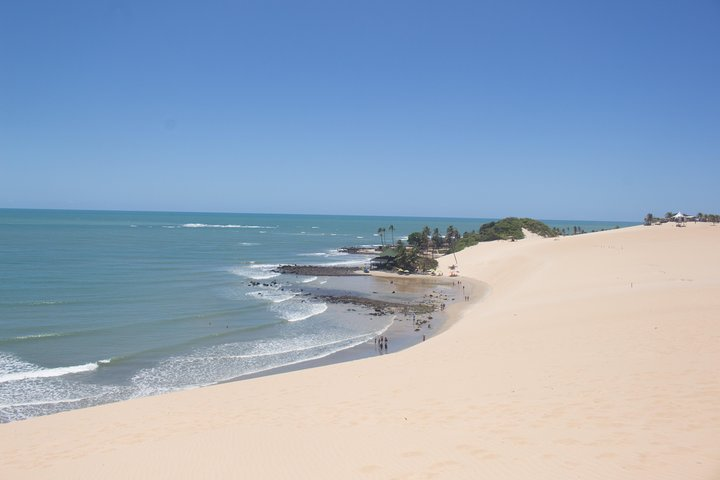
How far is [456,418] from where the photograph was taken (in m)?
11.6

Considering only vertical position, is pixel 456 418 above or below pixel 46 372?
above

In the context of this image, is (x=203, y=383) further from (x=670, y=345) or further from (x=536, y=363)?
(x=670, y=345)

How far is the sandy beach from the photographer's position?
29.6ft

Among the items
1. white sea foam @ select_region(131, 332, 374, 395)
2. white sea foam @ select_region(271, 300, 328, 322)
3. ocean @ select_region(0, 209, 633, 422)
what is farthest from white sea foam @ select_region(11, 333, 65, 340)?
white sea foam @ select_region(271, 300, 328, 322)

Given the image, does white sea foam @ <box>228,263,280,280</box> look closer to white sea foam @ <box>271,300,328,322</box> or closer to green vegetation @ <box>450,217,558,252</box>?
white sea foam @ <box>271,300,328,322</box>

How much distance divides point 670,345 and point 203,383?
17919 mm

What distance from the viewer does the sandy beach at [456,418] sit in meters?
9.03

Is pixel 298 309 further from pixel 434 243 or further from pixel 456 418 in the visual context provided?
pixel 434 243

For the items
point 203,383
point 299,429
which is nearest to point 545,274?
point 203,383

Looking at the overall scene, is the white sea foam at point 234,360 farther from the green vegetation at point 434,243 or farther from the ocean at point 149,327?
the green vegetation at point 434,243

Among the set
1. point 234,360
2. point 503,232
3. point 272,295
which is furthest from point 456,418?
point 503,232

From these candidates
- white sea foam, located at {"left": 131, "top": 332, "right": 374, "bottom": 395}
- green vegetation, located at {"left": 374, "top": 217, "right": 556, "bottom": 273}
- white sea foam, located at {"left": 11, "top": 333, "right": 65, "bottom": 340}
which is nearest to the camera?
white sea foam, located at {"left": 131, "top": 332, "right": 374, "bottom": 395}

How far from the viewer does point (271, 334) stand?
1148 inches

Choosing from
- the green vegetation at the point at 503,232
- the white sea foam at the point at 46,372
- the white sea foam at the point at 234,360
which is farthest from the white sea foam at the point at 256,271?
the white sea foam at the point at 46,372
